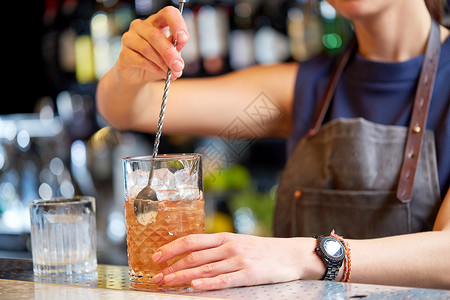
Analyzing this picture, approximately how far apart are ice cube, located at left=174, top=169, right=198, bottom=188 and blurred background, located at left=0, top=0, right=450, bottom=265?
2.11 metres

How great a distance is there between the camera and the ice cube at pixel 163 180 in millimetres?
995

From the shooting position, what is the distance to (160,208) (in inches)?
39.1

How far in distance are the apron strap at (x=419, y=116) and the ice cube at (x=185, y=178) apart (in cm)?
80

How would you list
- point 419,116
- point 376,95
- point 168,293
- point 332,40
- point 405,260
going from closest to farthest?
point 168,293, point 405,260, point 419,116, point 376,95, point 332,40

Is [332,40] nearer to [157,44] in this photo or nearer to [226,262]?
[157,44]

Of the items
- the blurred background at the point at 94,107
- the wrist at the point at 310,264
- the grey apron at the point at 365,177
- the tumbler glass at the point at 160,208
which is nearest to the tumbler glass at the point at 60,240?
the tumbler glass at the point at 160,208

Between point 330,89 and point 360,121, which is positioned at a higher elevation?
point 330,89

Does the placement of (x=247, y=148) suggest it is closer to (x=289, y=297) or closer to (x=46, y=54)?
(x=46, y=54)

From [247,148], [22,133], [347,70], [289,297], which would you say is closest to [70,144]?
[22,133]

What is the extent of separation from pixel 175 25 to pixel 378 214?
89 centimetres

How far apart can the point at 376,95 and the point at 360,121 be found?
0.15 meters

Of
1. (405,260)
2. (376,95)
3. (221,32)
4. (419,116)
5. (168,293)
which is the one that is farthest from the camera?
(221,32)

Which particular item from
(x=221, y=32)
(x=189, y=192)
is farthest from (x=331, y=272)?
(x=221, y=32)

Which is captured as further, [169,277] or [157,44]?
[157,44]
